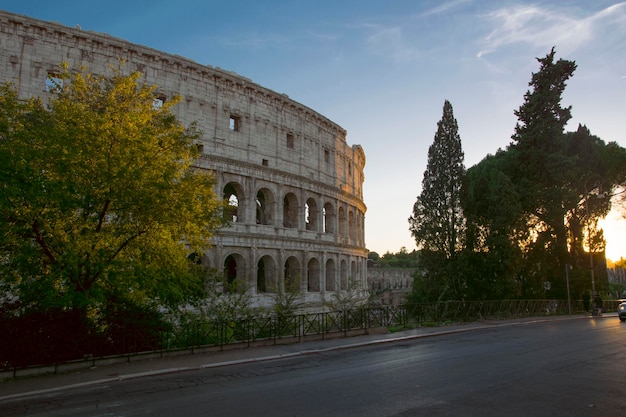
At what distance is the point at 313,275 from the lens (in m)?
40.2

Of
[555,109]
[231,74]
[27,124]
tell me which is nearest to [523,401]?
[27,124]

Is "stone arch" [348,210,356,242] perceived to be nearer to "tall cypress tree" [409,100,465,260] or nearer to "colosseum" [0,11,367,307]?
"colosseum" [0,11,367,307]

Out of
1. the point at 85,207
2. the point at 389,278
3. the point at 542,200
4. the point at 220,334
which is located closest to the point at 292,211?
the point at 542,200

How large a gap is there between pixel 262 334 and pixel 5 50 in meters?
23.8

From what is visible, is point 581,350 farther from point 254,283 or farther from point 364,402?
point 254,283

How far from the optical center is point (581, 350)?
14469 millimetres

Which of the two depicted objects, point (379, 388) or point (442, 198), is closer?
point (379, 388)

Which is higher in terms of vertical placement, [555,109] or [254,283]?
[555,109]

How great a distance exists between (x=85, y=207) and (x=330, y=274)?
31.0 m

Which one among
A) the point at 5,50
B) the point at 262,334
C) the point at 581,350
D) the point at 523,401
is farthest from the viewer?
the point at 5,50

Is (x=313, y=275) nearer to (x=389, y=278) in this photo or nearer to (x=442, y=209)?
(x=442, y=209)

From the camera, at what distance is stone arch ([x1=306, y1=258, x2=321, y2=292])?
39.9 m

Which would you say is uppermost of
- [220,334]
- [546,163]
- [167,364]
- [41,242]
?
[546,163]

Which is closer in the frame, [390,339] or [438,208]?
[390,339]
